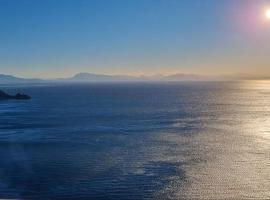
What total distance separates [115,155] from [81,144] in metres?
10.4

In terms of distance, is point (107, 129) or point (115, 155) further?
point (107, 129)

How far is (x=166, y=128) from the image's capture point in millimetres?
82250

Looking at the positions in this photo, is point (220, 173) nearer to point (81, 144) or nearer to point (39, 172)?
point (39, 172)

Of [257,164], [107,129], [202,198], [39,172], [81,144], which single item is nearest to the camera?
[202,198]

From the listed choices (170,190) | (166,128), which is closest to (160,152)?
(170,190)

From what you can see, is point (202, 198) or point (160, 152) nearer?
point (202, 198)

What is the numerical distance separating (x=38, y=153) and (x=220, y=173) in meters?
23.4

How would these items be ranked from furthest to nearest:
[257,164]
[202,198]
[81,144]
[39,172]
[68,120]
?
[68,120] → [81,144] → [257,164] → [39,172] → [202,198]

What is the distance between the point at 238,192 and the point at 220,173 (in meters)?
6.51

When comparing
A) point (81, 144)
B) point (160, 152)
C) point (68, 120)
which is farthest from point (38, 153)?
point (68, 120)

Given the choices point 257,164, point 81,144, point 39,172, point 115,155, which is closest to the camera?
point 39,172

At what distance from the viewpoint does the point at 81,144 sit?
6431cm

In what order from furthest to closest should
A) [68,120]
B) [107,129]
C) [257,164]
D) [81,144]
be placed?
[68,120] < [107,129] < [81,144] < [257,164]

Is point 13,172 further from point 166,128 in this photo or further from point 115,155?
point 166,128
